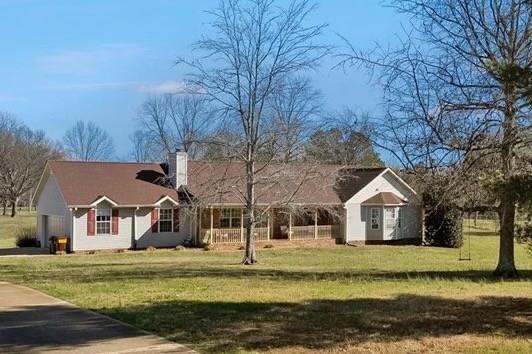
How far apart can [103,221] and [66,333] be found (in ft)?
96.2

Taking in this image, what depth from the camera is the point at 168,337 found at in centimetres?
946

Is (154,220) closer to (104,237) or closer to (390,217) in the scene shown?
(104,237)

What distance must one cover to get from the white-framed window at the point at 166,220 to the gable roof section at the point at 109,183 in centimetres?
94

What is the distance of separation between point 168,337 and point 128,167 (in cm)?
3456

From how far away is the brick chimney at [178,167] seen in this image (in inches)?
1663

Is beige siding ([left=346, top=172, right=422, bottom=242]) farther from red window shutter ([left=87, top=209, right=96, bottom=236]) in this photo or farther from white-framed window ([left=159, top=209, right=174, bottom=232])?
red window shutter ([left=87, top=209, right=96, bottom=236])

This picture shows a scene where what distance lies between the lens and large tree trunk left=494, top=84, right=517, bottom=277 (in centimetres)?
1089

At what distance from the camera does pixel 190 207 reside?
3459 cm

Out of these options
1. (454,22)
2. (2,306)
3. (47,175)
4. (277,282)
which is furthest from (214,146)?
(47,175)

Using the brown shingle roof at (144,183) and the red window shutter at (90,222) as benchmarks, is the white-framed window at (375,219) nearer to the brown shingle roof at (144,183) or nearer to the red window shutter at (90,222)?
the brown shingle roof at (144,183)

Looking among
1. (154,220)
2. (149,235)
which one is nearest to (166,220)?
(154,220)

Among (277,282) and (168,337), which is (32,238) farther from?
(168,337)

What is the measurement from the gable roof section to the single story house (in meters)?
0.06

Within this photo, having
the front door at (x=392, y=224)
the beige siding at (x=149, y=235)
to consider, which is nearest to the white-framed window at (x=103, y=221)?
the beige siding at (x=149, y=235)
